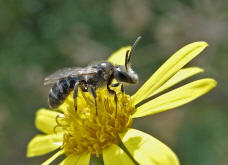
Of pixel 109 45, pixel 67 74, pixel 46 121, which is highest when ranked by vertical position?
pixel 109 45

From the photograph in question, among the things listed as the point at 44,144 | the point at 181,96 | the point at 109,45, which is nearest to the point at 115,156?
the point at 181,96

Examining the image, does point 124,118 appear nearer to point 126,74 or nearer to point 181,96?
point 126,74

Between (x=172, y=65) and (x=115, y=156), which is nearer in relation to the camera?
(x=115, y=156)

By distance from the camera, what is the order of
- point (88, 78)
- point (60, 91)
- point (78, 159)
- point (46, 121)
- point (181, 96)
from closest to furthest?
point (181, 96), point (78, 159), point (88, 78), point (60, 91), point (46, 121)

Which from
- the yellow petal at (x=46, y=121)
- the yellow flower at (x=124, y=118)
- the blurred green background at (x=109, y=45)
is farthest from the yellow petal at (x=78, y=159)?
the blurred green background at (x=109, y=45)

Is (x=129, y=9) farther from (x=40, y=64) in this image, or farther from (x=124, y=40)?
(x=40, y=64)

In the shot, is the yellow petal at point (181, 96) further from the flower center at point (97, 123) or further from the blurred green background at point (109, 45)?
the blurred green background at point (109, 45)

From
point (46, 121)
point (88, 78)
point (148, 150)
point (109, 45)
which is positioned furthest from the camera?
point (109, 45)
